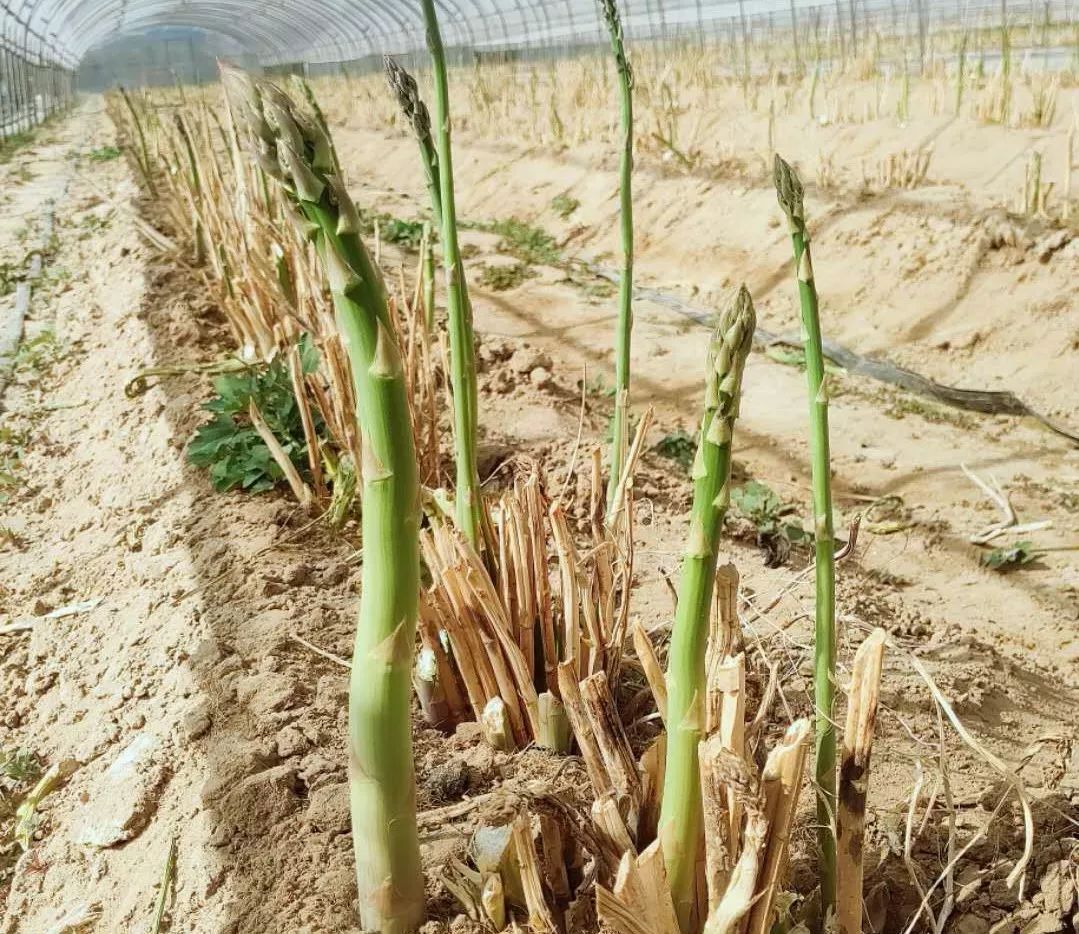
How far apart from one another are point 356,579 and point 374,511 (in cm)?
134

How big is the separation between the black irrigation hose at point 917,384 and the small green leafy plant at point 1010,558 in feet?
3.93

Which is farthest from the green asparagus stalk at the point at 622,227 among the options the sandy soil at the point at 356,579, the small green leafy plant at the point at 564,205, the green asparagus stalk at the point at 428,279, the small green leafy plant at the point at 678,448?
the small green leafy plant at the point at 564,205

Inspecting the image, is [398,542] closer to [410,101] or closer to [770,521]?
[410,101]

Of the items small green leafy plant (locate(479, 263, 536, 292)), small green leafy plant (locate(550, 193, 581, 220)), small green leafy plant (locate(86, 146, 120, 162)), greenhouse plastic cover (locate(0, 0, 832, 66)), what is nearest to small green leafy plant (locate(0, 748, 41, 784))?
small green leafy plant (locate(479, 263, 536, 292))

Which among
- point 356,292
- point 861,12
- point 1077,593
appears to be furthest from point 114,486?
point 861,12

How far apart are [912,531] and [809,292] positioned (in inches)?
109

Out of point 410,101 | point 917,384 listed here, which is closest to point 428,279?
point 410,101

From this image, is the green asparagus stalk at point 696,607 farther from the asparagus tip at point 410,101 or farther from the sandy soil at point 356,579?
the asparagus tip at point 410,101

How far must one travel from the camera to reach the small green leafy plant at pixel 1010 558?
3.22m

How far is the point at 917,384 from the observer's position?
189 inches

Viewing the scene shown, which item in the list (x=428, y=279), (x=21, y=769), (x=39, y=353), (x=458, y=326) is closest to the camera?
(x=458, y=326)

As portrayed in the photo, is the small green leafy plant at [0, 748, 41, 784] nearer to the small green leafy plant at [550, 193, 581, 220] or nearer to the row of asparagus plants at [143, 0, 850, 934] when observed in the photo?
the row of asparagus plants at [143, 0, 850, 934]

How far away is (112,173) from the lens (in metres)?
11.2

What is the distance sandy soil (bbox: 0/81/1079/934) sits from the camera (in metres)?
1.44
